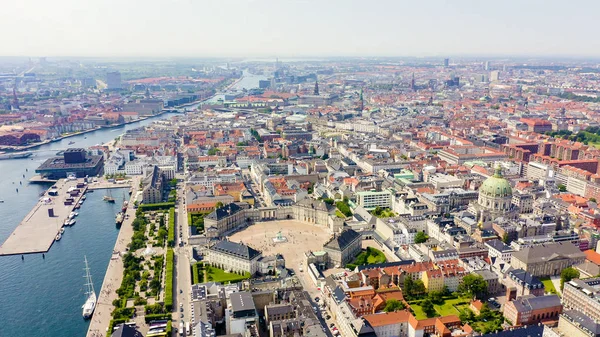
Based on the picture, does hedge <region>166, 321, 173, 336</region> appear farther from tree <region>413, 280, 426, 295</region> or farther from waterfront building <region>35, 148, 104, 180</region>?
waterfront building <region>35, 148, 104, 180</region>

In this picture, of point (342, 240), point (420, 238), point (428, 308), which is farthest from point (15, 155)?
point (428, 308)

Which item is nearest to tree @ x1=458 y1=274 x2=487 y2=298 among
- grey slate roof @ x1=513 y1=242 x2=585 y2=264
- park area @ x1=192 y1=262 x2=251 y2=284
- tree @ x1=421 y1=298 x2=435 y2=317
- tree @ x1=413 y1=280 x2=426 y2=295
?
tree @ x1=413 y1=280 x2=426 y2=295

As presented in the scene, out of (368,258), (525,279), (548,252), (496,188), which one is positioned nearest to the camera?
(525,279)

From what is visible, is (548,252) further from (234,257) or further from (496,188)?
(234,257)

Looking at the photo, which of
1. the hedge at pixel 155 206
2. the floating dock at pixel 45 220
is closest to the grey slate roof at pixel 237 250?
the hedge at pixel 155 206

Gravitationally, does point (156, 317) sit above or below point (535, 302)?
below

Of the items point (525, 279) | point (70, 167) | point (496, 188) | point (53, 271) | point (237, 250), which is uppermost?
point (496, 188)
